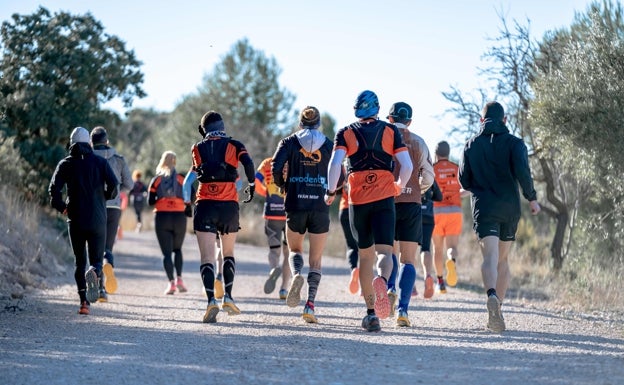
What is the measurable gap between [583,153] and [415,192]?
452cm

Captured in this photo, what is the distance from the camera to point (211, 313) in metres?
10.8

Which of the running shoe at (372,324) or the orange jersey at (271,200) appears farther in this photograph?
the orange jersey at (271,200)

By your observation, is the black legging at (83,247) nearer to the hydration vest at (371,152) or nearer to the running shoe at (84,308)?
the running shoe at (84,308)

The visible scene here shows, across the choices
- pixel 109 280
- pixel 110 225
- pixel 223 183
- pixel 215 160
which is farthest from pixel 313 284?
pixel 110 225

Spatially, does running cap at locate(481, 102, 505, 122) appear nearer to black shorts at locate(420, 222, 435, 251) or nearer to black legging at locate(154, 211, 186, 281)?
black shorts at locate(420, 222, 435, 251)

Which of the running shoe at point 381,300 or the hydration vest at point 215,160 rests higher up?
the hydration vest at point 215,160

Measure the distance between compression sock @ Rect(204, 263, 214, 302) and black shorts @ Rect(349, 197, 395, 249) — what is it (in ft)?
6.43

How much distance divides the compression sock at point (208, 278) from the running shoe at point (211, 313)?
119mm

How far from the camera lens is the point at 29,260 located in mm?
16297

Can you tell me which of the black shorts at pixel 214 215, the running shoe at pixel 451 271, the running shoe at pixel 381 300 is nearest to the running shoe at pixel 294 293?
the black shorts at pixel 214 215

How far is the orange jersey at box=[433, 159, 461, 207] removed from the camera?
14.9 m

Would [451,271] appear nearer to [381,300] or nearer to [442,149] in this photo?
[442,149]

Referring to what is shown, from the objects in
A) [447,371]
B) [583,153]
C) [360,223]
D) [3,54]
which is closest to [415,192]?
[360,223]

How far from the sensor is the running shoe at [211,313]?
35.5 ft
